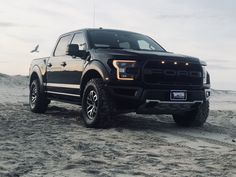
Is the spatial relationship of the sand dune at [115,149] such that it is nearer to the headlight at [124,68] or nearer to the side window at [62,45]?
the headlight at [124,68]

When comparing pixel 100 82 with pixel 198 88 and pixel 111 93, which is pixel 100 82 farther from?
pixel 198 88

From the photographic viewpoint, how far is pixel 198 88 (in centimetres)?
759

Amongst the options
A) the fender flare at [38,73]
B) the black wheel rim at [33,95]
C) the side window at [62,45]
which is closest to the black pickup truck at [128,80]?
the side window at [62,45]

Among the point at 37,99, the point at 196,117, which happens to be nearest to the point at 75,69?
the point at 37,99

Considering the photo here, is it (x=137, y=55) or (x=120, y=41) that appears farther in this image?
Result: (x=120, y=41)

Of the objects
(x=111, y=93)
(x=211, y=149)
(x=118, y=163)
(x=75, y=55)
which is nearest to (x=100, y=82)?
(x=111, y=93)

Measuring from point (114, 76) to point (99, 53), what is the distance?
61 centimetres

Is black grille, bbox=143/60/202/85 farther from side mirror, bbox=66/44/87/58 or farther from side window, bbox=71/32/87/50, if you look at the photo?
side window, bbox=71/32/87/50

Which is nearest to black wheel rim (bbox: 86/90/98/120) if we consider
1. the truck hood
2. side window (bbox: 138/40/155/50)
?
the truck hood

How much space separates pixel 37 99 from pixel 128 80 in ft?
11.7

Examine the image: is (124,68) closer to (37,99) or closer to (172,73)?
(172,73)

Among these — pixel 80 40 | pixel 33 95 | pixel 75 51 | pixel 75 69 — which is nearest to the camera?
pixel 75 51

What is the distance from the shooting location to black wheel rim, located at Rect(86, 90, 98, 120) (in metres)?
7.42

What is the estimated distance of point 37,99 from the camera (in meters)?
9.98
